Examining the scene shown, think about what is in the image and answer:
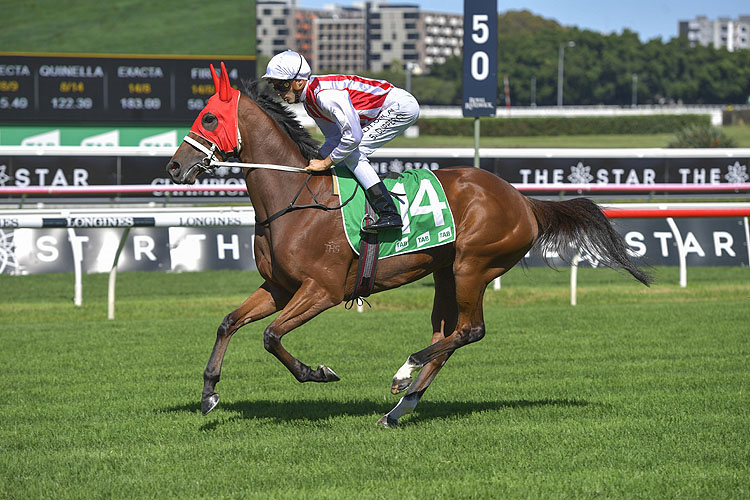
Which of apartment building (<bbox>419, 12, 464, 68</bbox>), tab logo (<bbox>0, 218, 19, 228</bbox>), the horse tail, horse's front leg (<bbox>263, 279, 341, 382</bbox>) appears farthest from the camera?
apartment building (<bbox>419, 12, 464, 68</bbox>)

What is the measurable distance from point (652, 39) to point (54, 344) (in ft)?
306

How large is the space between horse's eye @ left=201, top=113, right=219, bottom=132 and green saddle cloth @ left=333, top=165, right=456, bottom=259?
0.62 meters

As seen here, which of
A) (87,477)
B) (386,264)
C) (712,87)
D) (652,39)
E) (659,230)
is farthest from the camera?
(652,39)

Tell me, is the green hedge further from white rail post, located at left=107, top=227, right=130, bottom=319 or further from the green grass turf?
white rail post, located at left=107, top=227, right=130, bottom=319

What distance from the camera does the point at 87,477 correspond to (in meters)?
3.79

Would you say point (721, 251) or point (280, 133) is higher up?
point (280, 133)

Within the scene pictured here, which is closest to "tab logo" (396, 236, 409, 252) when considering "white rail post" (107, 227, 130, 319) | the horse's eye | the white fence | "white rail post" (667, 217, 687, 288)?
the horse's eye

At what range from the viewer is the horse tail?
5.32 metres

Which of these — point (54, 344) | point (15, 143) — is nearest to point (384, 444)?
point (54, 344)

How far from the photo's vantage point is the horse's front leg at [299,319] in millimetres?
4496

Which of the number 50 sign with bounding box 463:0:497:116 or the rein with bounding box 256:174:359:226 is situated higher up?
the number 50 sign with bounding box 463:0:497:116

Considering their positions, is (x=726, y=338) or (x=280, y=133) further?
(x=726, y=338)

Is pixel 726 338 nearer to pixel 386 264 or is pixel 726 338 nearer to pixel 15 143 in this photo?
pixel 386 264

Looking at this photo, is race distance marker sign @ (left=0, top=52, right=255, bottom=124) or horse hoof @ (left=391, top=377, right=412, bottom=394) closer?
horse hoof @ (left=391, top=377, right=412, bottom=394)
